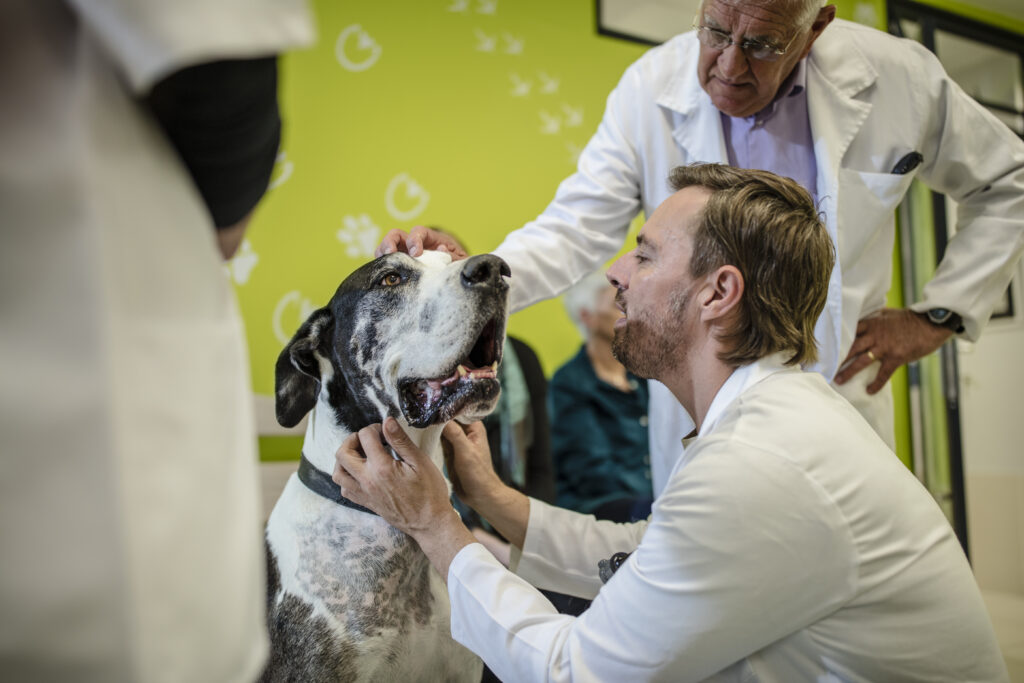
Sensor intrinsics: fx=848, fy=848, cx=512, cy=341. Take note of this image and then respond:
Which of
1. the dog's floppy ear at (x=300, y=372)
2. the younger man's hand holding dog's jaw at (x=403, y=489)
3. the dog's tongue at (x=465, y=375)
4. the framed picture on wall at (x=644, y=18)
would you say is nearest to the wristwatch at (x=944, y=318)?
the dog's tongue at (x=465, y=375)

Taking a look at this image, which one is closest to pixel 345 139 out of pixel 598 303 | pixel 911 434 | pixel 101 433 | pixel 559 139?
pixel 559 139

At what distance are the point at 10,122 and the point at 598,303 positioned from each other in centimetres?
381

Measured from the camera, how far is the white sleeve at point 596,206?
227cm

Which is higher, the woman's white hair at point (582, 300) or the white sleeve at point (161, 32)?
the white sleeve at point (161, 32)

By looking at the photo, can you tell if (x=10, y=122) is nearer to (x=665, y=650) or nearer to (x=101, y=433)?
(x=101, y=433)

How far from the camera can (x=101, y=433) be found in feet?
2.27

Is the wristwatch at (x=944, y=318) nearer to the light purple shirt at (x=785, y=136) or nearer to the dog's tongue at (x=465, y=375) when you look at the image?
the light purple shirt at (x=785, y=136)

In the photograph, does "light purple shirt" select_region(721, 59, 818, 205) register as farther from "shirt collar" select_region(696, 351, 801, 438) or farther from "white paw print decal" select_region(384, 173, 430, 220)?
"white paw print decal" select_region(384, 173, 430, 220)

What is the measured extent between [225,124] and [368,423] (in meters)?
0.94

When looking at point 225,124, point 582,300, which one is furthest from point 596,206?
point 582,300

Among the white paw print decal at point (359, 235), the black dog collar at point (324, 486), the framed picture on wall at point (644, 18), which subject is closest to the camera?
the black dog collar at point (324, 486)

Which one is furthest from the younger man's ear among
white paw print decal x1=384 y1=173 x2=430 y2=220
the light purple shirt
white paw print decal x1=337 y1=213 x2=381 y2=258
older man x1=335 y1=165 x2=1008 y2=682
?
white paw print decal x1=384 y1=173 x2=430 y2=220

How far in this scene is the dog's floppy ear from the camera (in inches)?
66.9

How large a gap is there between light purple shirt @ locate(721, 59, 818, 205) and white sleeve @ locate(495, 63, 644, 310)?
318 mm
